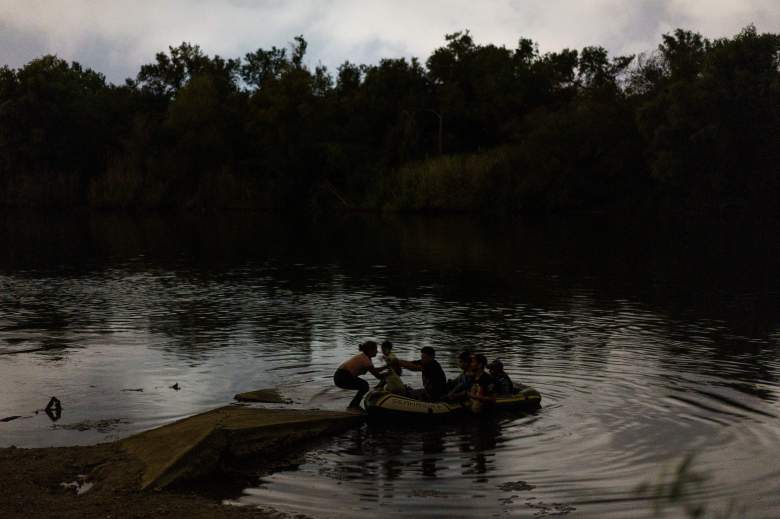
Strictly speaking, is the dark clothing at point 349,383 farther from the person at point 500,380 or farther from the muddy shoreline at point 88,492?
the muddy shoreline at point 88,492

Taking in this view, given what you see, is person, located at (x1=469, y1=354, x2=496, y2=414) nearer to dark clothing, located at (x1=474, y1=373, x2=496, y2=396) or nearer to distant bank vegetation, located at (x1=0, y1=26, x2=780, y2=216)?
dark clothing, located at (x1=474, y1=373, x2=496, y2=396)

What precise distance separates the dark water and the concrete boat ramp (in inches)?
27.6

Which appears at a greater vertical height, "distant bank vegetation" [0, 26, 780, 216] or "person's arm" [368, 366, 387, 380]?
"distant bank vegetation" [0, 26, 780, 216]

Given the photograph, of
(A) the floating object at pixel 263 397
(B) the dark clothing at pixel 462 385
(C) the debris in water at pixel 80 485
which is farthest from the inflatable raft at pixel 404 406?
(C) the debris in water at pixel 80 485

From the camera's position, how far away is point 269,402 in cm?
2267

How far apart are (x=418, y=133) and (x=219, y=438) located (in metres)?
103

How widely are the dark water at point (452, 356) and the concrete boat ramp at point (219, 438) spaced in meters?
0.70

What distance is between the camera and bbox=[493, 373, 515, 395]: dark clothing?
21.8 meters

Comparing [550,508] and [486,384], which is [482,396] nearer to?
[486,384]

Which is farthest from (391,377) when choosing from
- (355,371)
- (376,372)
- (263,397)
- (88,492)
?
(88,492)

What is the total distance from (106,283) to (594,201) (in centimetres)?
7493

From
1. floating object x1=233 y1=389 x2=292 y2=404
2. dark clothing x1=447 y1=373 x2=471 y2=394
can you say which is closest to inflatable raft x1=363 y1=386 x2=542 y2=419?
dark clothing x1=447 y1=373 x2=471 y2=394

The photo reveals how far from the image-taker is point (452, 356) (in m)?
28.5

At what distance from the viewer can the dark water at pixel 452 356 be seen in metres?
16.6
